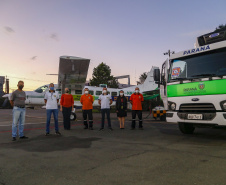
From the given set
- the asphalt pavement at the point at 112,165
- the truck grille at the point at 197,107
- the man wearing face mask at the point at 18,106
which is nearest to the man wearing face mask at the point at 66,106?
the man wearing face mask at the point at 18,106

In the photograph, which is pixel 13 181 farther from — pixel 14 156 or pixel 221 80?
pixel 221 80

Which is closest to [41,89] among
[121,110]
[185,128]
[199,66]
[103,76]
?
[121,110]

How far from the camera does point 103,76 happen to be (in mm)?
39312

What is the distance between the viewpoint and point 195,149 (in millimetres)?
4750

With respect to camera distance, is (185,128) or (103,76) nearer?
(185,128)

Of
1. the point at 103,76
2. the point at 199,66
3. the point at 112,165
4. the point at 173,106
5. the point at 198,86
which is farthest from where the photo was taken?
the point at 103,76

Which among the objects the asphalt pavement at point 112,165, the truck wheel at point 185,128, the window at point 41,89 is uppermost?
the window at point 41,89

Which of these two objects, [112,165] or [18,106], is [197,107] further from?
[18,106]

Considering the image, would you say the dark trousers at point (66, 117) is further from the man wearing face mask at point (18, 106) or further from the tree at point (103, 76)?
the tree at point (103, 76)

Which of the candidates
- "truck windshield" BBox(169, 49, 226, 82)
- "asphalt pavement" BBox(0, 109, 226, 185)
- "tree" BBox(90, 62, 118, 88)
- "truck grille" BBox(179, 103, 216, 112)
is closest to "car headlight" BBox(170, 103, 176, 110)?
"truck grille" BBox(179, 103, 216, 112)

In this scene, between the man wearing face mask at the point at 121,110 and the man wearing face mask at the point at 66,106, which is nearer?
the man wearing face mask at the point at 66,106

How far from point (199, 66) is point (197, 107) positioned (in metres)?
1.27

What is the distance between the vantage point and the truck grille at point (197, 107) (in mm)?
5484

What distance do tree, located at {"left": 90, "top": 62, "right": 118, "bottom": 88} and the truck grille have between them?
32.8 metres
